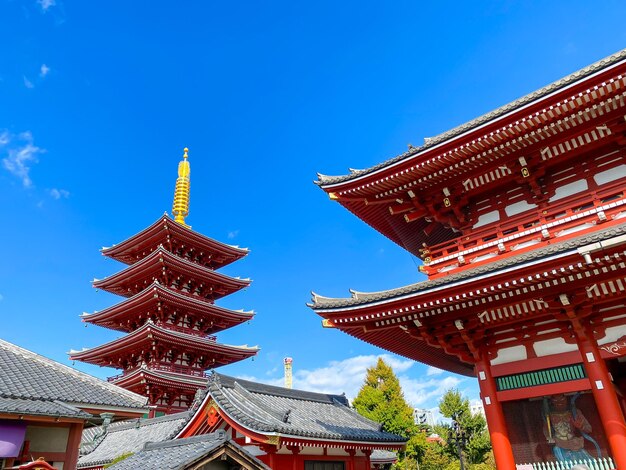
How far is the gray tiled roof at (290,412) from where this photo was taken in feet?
40.9

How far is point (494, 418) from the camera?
9.84m

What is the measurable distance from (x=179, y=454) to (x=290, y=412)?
819cm

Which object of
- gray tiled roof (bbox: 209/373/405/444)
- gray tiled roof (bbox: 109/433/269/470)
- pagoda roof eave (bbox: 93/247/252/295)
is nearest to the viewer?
gray tiled roof (bbox: 109/433/269/470)

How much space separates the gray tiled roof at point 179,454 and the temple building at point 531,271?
14.4 feet

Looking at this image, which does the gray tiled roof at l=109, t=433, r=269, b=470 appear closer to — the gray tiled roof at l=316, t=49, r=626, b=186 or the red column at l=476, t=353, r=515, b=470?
the red column at l=476, t=353, r=515, b=470

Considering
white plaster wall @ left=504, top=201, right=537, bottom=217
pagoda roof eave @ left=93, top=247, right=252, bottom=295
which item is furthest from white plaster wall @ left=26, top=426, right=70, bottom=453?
pagoda roof eave @ left=93, top=247, right=252, bottom=295

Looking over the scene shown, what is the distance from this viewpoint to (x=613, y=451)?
837cm

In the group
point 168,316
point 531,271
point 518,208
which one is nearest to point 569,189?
point 518,208

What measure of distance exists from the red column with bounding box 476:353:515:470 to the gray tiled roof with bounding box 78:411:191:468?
1448 centimetres

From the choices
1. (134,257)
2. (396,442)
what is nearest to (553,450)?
(396,442)

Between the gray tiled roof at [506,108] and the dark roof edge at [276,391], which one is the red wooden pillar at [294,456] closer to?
the dark roof edge at [276,391]

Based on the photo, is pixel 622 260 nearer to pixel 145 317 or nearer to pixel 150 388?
pixel 150 388

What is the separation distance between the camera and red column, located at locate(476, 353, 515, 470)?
370 inches

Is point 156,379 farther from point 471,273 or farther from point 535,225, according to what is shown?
point 535,225
